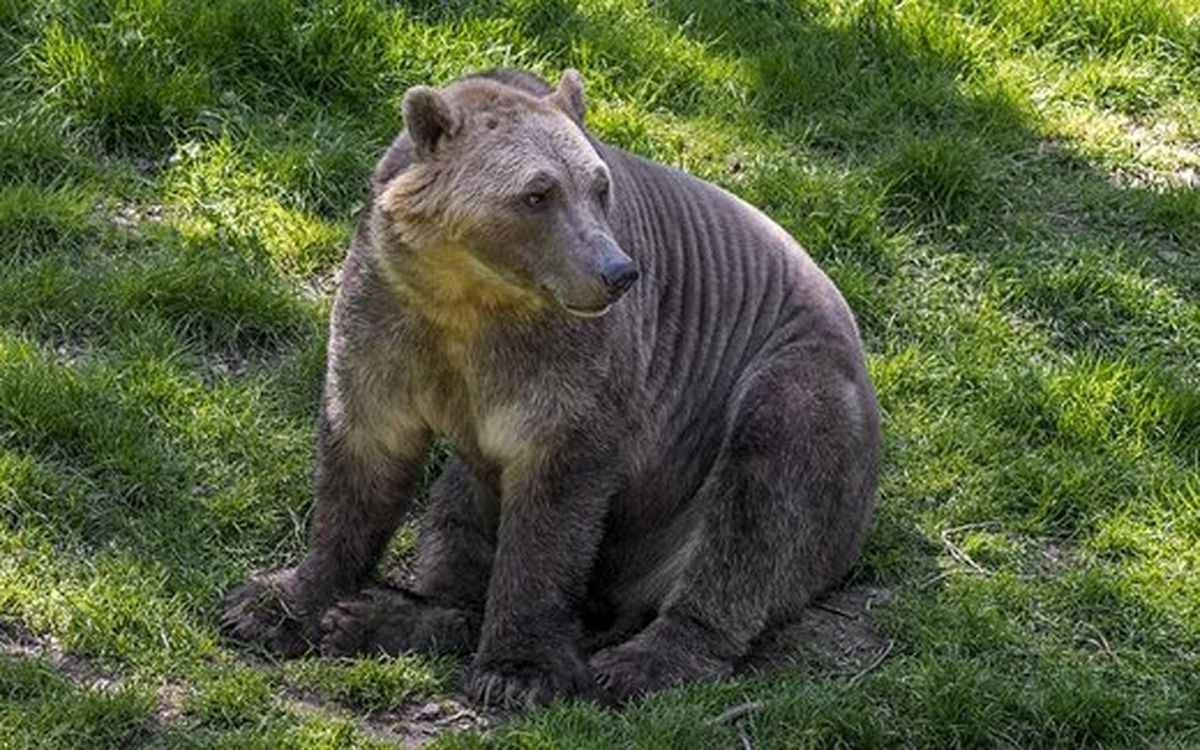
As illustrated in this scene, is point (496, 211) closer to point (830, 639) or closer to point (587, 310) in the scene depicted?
point (587, 310)

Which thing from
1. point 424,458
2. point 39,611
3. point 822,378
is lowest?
point 39,611

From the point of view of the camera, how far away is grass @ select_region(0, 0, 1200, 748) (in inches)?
279

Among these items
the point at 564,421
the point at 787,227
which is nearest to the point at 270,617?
the point at 564,421

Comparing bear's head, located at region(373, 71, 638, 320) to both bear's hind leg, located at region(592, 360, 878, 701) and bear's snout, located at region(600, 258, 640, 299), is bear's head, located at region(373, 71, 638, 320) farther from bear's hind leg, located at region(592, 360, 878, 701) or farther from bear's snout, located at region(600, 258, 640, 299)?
bear's hind leg, located at region(592, 360, 878, 701)

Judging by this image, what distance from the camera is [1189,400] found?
8.91 meters

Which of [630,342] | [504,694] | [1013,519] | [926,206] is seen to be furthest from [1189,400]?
[504,694]

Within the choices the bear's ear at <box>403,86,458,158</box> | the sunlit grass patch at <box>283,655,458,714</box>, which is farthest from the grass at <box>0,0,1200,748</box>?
the bear's ear at <box>403,86,458,158</box>

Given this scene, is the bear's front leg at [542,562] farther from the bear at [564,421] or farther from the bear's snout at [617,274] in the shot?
the bear's snout at [617,274]

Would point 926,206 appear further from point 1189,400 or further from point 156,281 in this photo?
point 156,281

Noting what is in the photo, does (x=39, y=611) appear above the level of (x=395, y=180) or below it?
below

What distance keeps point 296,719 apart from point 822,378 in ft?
6.89

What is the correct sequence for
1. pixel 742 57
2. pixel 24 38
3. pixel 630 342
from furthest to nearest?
pixel 742 57, pixel 24 38, pixel 630 342

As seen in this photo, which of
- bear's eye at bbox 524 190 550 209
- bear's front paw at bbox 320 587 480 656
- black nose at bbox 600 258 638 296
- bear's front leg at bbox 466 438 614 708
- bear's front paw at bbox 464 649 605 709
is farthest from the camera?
bear's front paw at bbox 320 587 480 656

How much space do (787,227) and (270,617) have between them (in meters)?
3.17
